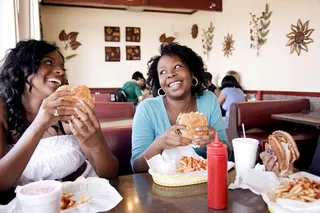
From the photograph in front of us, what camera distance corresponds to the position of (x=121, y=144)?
6.41ft

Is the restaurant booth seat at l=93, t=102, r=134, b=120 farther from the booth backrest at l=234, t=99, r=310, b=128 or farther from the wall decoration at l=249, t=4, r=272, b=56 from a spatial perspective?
the wall decoration at l=249, t=4, r=272, b=56

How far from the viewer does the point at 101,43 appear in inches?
291

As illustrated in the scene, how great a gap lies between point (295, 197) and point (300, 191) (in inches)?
1.6

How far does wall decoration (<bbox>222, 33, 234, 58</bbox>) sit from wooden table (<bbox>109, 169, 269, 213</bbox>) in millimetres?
5753

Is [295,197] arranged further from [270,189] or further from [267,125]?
[267,125]

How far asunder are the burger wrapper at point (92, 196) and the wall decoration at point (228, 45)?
19.6 ft

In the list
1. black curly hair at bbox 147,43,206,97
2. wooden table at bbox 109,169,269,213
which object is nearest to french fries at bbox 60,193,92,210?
Answer: wooden table at bbox 109,169,269,213

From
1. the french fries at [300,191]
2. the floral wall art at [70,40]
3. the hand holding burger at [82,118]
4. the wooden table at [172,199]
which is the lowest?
the wooden table at [172,199]

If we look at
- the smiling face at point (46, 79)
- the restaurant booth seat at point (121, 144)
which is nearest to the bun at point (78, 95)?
the smiling face at point (46, 79)

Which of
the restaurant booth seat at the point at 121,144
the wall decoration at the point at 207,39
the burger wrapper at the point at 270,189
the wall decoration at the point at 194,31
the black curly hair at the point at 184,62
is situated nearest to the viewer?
the burger wrapper at the point at 270,189

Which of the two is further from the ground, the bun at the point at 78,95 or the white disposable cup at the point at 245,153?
the bun at the point at 78,95

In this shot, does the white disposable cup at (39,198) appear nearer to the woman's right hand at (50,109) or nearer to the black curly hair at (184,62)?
the woman's right hand at (50,109)

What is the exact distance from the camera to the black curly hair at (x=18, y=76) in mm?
1379

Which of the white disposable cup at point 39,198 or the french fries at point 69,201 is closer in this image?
the white disposable cup at point 39,198
